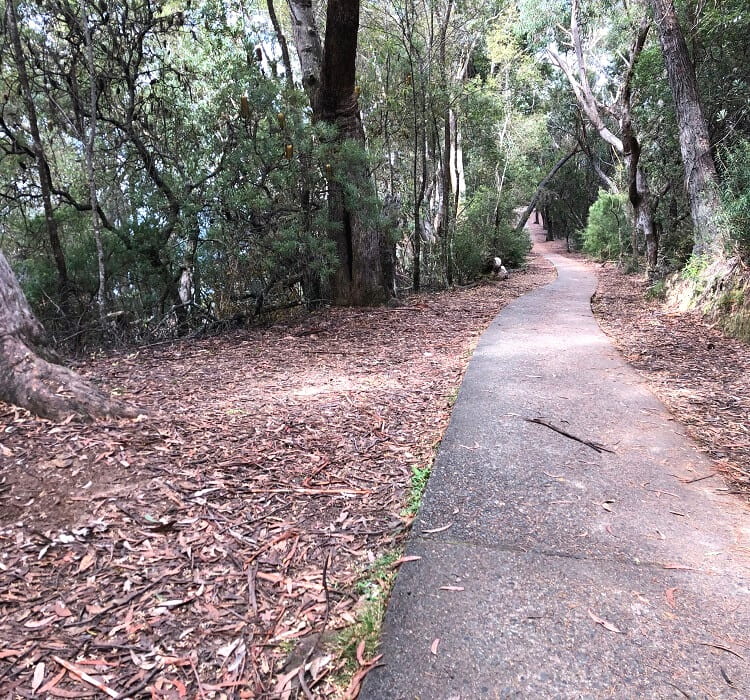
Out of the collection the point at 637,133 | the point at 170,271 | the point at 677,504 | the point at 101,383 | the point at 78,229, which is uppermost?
the point at 637,133

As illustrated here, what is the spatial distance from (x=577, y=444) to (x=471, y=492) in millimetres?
990

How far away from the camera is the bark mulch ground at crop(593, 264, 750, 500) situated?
10.8ft

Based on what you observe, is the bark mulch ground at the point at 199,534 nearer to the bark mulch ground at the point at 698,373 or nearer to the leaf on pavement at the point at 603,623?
the leaf on pavement at the point at 603,623

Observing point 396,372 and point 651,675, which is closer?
point 651,675

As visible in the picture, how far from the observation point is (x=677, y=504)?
2592 millimetres

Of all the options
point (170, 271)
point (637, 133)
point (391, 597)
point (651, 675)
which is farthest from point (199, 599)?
point (637, 133)

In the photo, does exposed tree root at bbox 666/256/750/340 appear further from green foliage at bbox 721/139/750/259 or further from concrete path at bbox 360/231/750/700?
concrete path at bbox 360/231/750/700

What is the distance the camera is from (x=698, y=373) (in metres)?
4.88

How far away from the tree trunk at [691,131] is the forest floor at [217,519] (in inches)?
166

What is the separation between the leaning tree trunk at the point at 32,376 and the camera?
3006 millimetres

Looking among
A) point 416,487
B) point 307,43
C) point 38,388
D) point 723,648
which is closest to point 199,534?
point 416,487

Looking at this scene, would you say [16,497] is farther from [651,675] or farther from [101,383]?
[651,675]

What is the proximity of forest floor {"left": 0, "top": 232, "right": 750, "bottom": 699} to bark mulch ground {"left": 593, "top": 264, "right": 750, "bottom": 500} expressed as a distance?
0.02m

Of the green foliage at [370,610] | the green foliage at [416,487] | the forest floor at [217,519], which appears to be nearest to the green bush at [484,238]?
the forest floor at [217,519]
